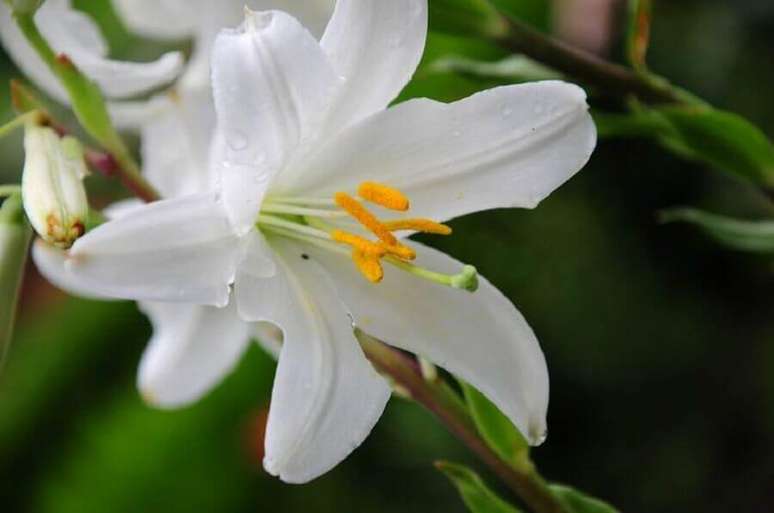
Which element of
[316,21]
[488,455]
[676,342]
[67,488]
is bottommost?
[67,488]

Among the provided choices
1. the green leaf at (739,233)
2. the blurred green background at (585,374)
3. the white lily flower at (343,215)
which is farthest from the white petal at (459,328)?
the blurred green background at (585,374)

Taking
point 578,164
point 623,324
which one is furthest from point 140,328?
point 578,164

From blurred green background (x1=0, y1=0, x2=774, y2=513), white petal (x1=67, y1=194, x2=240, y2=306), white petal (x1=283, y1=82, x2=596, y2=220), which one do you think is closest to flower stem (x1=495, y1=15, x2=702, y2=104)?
white petal (x1=283, y1=82, x2=596, y2=220)

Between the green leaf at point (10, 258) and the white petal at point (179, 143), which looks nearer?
the green leaf at point (10, 258)

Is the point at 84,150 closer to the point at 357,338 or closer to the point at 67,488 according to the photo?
the point at 357,338

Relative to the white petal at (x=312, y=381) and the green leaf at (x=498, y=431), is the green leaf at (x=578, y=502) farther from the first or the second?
the white petal at (x=312, y=381)

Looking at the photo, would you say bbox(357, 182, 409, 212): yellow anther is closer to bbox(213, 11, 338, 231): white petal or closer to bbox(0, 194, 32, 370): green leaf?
bbox(213, 11, 338, 231): white petal
